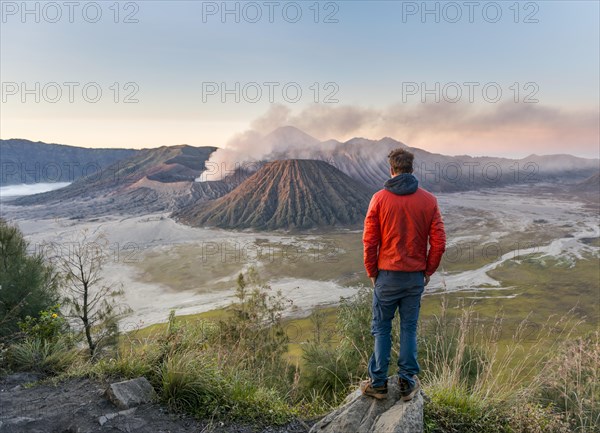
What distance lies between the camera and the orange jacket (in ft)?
13.1

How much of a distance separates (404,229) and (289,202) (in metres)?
131

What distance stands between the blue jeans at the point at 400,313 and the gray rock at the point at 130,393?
2557 mm

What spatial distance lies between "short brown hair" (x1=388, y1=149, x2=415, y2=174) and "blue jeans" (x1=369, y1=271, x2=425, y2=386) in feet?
3.65

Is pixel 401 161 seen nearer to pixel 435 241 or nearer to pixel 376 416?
pixel 435 241

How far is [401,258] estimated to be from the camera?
13.0 ft

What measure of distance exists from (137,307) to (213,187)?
11479 cm

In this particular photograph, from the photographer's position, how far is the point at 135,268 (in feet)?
251

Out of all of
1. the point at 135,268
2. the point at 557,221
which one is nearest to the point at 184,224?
the point at 135,268

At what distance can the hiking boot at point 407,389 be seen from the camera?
383 centimetres

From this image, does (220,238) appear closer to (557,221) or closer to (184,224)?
(184,224)

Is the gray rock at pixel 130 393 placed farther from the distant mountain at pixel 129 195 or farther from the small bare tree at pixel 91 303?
the distant mountain at pixel 129 195

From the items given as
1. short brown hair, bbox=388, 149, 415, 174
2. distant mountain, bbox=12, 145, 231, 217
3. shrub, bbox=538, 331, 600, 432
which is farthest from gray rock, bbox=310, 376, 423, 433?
distant mountain, bbox=12, 145, 231, 217

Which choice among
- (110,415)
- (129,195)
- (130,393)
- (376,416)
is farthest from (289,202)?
(376,416)

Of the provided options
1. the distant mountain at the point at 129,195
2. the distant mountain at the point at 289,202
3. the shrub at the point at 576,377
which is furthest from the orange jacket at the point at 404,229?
the distant mountain at the point at 129,195
